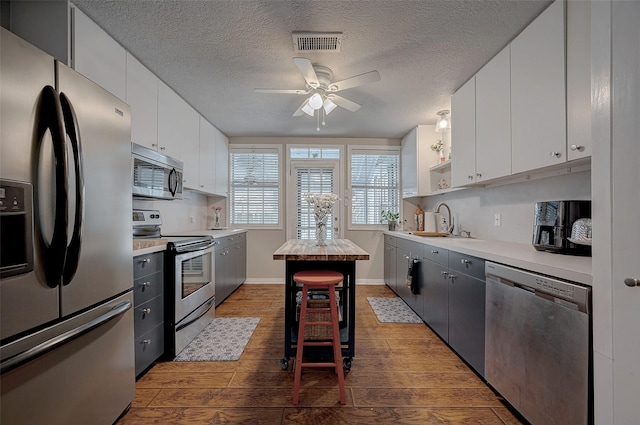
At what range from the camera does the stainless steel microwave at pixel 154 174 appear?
85.0 inches

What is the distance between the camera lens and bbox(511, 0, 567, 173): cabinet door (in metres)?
1.62

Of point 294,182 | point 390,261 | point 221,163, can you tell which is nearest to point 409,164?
point 390,261

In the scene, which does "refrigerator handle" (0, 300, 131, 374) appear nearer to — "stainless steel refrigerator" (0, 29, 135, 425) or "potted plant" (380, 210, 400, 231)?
"stainless steel refrigerator" (0, 29, 135, 425)

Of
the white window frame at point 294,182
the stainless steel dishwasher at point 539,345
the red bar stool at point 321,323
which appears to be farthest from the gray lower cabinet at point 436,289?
the white window frame at point 294,182

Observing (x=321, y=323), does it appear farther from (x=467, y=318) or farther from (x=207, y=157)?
(x=207, y=157)

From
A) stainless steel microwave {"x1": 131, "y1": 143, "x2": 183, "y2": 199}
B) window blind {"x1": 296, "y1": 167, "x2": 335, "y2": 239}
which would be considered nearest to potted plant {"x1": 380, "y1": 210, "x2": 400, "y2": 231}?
window blind {"x1": 296, "y1": 167, "x2": 335, "y2": 239}

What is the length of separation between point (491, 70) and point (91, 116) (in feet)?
8.93

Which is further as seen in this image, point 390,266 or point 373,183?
point 373,183

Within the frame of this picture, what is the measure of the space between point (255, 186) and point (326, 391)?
3.57m

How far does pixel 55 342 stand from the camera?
1054mm

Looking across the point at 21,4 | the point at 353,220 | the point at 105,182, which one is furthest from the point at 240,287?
the point at 21,4

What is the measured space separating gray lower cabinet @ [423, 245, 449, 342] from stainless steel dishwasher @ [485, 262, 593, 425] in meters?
0.60

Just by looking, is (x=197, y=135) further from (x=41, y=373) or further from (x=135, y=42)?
(x=41, y=373)

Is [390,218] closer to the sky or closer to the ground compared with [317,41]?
closer to the ground
